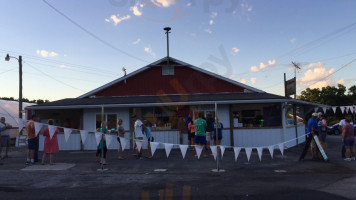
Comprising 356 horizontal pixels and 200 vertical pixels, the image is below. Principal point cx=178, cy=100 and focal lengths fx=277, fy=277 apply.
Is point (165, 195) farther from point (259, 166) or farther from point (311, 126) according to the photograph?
point (311, 126)

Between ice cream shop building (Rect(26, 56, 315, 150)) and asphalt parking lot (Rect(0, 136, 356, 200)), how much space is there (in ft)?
13.3

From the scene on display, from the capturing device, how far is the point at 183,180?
7168 mm

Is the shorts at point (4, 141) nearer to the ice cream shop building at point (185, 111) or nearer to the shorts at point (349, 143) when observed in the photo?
the ice cream shop building at point (185, 111)

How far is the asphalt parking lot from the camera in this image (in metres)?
5.81

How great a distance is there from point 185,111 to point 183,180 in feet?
25.6

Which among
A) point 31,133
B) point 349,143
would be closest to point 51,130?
point 31,133

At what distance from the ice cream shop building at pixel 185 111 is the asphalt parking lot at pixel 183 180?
Result: 4046 millimetres

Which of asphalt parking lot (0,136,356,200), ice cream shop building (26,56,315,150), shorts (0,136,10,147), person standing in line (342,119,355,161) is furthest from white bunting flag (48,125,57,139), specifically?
person standing in line (342,119,355,161)

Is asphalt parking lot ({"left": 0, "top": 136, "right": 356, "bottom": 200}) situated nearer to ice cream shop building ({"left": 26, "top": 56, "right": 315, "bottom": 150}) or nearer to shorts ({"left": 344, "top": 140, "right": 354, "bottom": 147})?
shorts ({"left": 344, "top": 140, "right": 354, "bottom": 147})

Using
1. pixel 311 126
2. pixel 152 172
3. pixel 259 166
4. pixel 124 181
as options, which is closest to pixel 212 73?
pixel 311 126

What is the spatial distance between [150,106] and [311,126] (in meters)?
7.77

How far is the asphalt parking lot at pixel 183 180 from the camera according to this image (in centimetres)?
581

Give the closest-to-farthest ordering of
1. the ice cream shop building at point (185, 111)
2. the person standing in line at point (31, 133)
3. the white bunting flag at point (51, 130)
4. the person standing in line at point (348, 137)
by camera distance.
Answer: the white bunting flag at point (51, 130), the person standing in line at point (31, 133), the person standing in line at point (348, 137), the ice cream shop building at point (185, 111)

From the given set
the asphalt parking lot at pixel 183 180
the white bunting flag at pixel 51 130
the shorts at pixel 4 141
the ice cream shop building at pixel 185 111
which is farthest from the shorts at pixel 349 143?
the shorts at pixel 4 141
